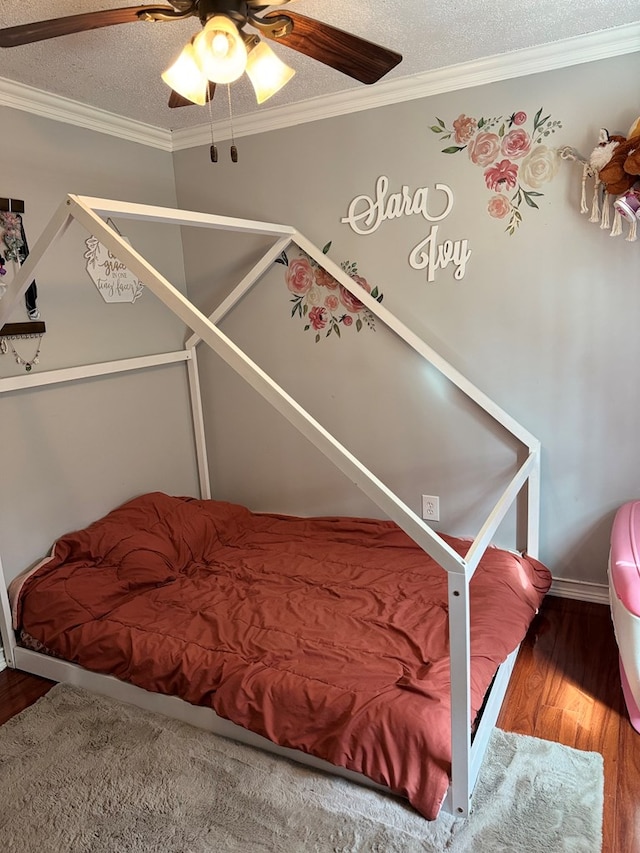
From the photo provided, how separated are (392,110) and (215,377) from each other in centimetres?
149

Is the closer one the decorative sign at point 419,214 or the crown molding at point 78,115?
the crown molding at point 78,115

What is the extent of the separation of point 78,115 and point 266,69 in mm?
1378

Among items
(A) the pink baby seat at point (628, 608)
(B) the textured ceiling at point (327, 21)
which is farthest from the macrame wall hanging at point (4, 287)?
(A) the pink baby seat at point (628, 608)

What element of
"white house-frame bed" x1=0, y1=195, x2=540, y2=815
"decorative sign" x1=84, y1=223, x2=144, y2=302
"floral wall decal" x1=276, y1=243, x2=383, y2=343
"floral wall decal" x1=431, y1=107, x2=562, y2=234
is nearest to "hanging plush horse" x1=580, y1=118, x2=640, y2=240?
"floral wall decal" x1=431, y1=107, x2=562, y2=234

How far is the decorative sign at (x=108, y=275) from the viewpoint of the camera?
2672 millimetres

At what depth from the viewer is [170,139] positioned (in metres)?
3.02

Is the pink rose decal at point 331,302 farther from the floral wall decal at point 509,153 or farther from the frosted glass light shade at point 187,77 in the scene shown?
the frosted glass light shade at point 187,77

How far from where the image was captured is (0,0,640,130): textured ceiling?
1.82 meters

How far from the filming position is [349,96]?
2574 millimetres

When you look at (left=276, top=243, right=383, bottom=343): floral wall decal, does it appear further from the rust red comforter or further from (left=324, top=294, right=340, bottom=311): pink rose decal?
the rust red comforter

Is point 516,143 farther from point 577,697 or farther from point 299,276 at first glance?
point 577,697

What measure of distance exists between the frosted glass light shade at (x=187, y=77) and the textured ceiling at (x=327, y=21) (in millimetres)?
394

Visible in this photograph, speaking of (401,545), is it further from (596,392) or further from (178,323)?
(178,323)

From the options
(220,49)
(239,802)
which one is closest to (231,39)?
(220,49)
